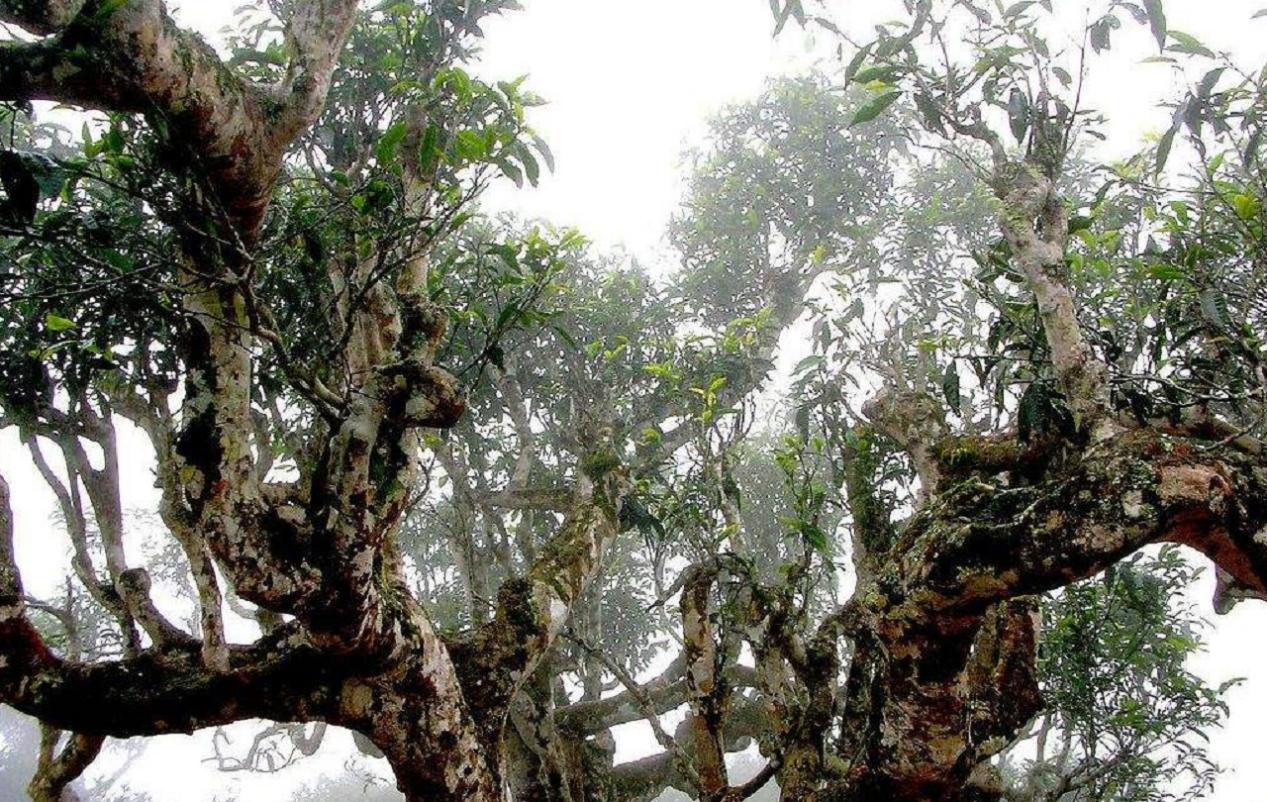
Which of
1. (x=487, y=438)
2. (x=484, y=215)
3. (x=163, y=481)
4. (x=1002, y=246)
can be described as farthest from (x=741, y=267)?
(x=163, y=481)

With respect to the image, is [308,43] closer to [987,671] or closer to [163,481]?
[163,481]

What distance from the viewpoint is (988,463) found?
14.8ft

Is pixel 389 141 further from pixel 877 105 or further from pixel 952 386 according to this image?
pixel 952 386

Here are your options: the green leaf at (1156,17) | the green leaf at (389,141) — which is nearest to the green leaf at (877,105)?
the green leaf at (1156,17)

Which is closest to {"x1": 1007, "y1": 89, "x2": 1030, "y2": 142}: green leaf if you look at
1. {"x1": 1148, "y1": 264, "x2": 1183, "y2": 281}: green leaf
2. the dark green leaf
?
{"x1": 1148, "y1": 264, "x2": 1183, "y2": 281}: green leaf

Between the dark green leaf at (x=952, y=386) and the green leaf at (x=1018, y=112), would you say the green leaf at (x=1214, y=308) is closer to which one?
the dark green leaf at (x=952, y=386)

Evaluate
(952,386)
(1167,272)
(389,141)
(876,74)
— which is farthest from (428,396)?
(1167,272)

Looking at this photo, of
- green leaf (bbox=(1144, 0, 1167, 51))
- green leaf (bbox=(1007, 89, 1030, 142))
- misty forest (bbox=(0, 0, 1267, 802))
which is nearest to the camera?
misty forest (bbox=(0, 0, 1267, 802))

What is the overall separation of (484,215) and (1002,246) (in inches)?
275

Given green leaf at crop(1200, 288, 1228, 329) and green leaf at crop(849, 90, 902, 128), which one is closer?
green leaf at crop(1200, 288, 1228, 329)

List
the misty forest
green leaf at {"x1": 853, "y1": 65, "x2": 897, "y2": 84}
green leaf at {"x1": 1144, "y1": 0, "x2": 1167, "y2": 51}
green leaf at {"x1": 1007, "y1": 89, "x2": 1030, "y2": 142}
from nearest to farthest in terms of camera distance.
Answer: the misty forest → green leaf at {"x1": 1144, "y1": 0, "x2": 1167, "y2": 51} → green leaf at {"x1": 1007, "y1": 89, "x2": 1030, "y2": 142} → green leaf at {"x1": 853, "y1": 65, "x2": 897, "y2": 84}

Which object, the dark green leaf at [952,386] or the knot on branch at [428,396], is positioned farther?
the dark green leaf at [952,386]

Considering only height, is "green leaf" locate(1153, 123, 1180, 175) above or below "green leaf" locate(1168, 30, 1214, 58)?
below

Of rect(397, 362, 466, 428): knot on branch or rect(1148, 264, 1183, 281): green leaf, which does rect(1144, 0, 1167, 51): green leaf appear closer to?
rect(1148, 264, 1183, 281): green leaf
